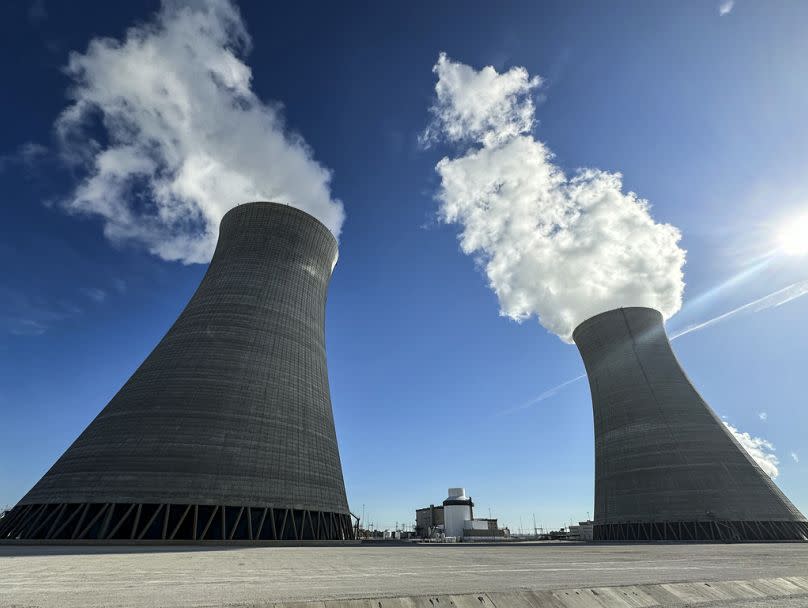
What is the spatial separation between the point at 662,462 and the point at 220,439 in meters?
31.0

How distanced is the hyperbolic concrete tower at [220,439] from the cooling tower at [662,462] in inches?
892

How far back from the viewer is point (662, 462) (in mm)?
32125

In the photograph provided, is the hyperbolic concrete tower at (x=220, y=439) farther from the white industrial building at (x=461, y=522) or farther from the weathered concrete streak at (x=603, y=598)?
the white industrial building at (x=461, y=522)

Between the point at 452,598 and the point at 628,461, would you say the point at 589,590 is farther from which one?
the point at 628,461

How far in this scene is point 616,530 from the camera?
3431 centimetres

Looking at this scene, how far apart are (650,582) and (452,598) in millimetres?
3061

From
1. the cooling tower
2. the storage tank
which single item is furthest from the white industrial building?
the cooling tower

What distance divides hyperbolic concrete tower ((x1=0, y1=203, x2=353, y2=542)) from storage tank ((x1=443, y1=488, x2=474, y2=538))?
45.1m

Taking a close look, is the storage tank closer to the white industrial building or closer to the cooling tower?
the white industrial building

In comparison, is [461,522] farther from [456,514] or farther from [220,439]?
[220,439]

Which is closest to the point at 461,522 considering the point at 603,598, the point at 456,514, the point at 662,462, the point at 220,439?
the point at 456,514

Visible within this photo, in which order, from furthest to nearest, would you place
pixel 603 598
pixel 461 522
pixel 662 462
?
pixel 461 522
pixel 662 462
pixel 603 598

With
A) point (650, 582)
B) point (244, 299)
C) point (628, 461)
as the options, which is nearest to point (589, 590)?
point (650, 582)

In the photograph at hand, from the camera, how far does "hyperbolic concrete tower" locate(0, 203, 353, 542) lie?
19.6 metres
